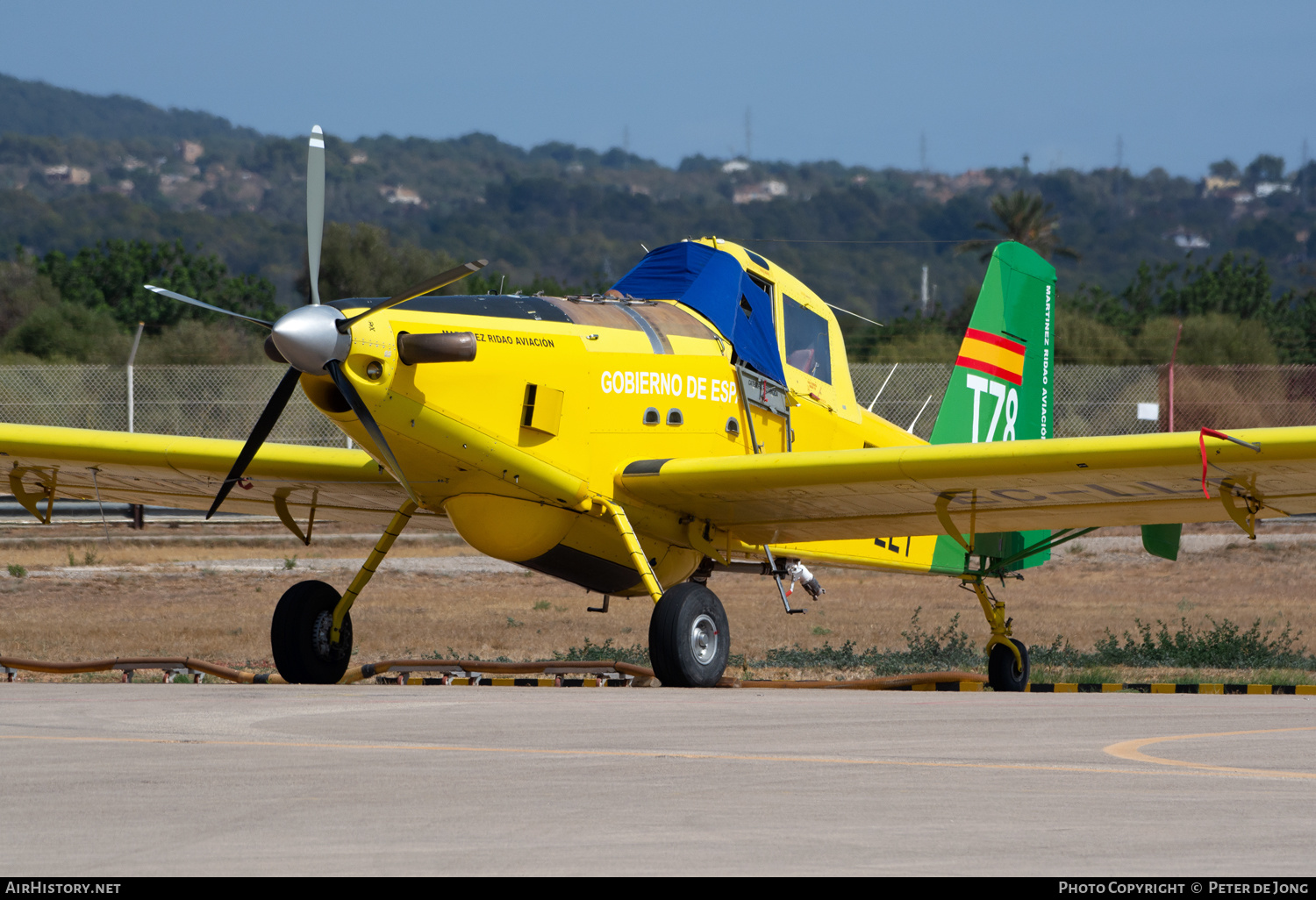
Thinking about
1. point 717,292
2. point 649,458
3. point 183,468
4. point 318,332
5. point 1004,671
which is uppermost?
point 717,292

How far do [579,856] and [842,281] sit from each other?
7228 inches

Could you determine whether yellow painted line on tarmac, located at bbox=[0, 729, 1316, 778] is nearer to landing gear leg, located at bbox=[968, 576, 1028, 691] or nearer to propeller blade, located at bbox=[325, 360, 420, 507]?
propeller blade, located at bbox=[325, 360, 420, 507]

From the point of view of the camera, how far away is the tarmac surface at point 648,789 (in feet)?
13.1

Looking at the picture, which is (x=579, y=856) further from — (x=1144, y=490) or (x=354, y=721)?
(x=1144, y=490)

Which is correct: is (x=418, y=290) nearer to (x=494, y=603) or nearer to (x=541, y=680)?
(x=541, y=680)

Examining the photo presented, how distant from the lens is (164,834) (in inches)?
171

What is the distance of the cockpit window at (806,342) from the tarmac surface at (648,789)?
4.81 meters

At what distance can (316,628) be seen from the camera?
38.3 ft

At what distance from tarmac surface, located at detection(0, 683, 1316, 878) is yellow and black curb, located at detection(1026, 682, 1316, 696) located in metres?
3.88

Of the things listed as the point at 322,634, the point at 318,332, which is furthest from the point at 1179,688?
the point at 318,332

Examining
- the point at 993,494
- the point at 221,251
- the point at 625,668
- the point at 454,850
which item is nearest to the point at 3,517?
the point at 625,668

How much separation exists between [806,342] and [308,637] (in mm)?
4873

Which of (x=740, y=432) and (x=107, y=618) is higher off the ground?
(x=740, y=432)

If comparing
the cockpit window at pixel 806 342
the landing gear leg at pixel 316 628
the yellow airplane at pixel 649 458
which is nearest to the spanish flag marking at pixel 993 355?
the yellow airplane at pixel 649 458
